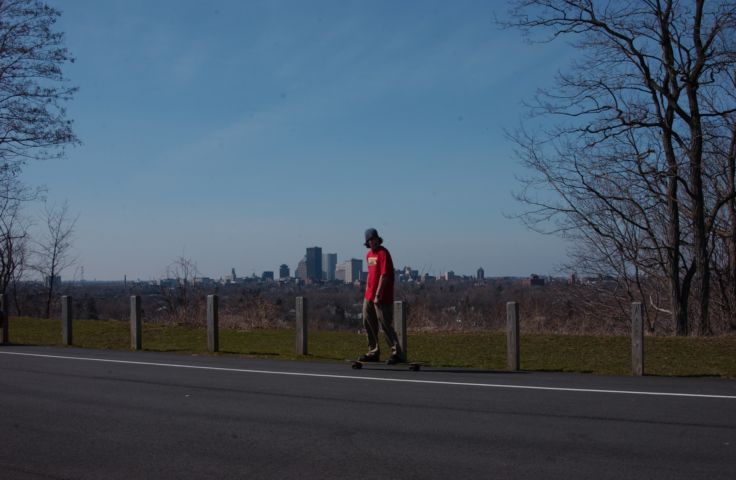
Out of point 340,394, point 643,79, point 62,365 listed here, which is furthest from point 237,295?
point 340,394

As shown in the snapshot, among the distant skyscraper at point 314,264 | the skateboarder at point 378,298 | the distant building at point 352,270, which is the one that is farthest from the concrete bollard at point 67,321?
the distant skyscraper at point 314,264

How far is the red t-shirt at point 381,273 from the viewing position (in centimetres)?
1238

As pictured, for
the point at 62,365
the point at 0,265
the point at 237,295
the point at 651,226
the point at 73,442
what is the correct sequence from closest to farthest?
the point at 73,442
the point at 62,365
the point at 651,226
the point at 237,295
the point at 0,265

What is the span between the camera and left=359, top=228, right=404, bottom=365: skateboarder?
40.3 ft

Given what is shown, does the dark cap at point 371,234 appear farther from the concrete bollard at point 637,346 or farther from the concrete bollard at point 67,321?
the concrete bollard at point 67,321

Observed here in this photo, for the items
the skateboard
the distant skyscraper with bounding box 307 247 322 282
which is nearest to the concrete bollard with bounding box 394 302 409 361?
the skateboard

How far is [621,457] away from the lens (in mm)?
6148

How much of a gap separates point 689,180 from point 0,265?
87.9 ft

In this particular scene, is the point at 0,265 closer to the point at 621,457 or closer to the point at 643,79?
the point at 643,79

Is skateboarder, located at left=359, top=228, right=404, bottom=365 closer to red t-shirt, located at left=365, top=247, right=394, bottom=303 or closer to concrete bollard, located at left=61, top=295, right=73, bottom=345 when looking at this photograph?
red t-shirt, located at left=365, top=247, right=394, bottom=303

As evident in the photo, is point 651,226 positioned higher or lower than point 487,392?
higher

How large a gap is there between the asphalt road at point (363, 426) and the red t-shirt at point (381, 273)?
1.48 m

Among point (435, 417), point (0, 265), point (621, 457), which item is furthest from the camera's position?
point (0, 265)

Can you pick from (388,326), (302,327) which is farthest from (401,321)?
(302,327)
